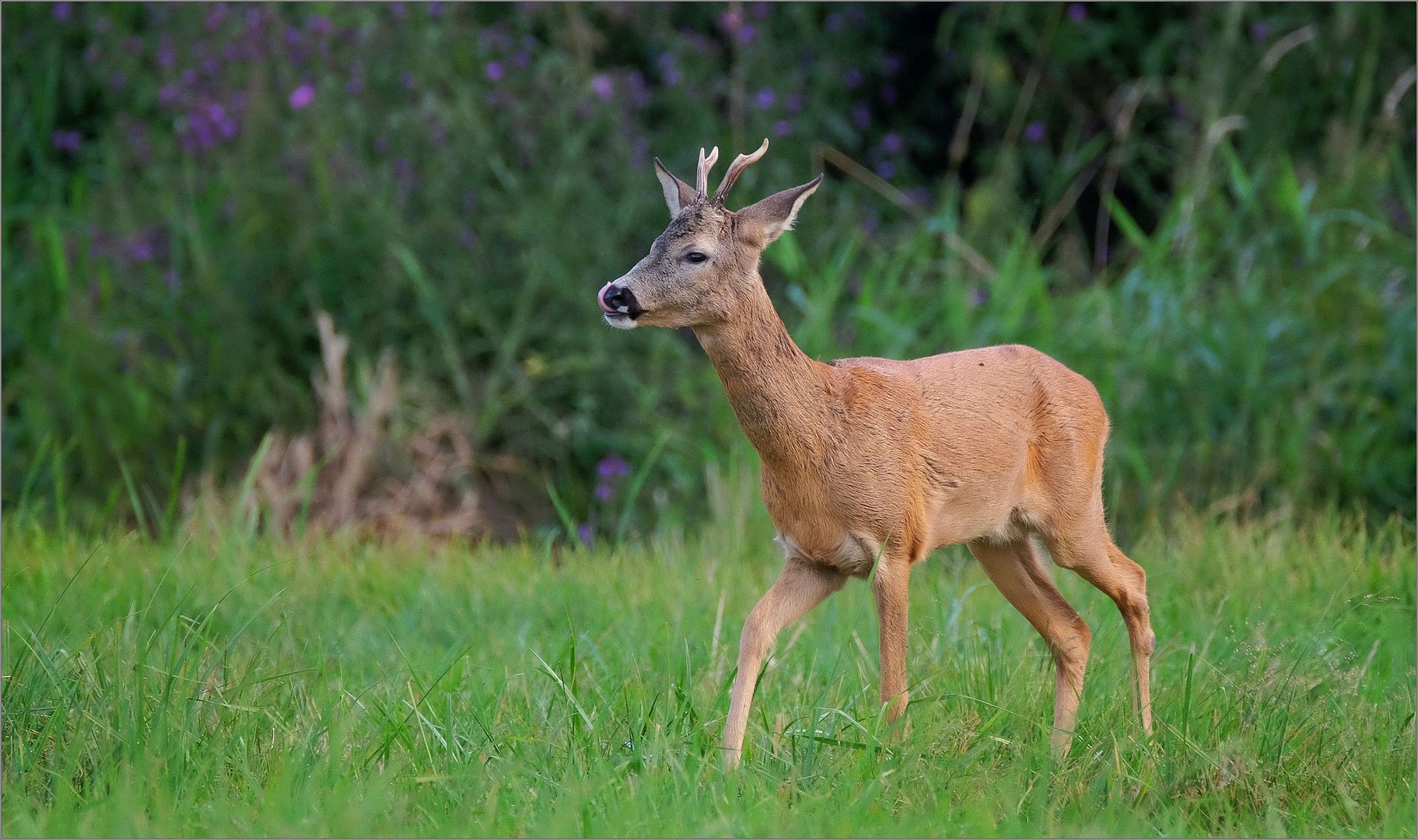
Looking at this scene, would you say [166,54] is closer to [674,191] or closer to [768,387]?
[674,191]

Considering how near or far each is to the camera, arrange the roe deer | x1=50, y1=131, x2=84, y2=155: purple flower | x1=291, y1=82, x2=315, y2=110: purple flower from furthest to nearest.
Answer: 1. x1=50, y1=131, x2=84, y2=155: purple flower
2. x1=291, y1=82, x2=315, y2=110: purple flower
3. the roe deer

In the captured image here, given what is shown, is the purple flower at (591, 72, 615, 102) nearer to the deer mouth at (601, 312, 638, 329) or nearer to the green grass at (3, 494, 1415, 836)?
the green grass at (3, 494, 1415, 836)

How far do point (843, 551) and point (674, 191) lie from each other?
1123 millimetres

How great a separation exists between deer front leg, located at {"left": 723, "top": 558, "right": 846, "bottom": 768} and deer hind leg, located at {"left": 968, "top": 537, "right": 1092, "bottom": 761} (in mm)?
714

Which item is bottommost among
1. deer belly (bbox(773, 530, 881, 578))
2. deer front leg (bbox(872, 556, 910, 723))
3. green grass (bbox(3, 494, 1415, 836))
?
green grass (bbox(3, 494, 1415, 836))

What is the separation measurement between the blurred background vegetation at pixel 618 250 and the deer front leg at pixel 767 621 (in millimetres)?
2700

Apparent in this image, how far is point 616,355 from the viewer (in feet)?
26.2

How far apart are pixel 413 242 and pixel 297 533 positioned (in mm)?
2183

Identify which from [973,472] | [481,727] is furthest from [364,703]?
[973,472]

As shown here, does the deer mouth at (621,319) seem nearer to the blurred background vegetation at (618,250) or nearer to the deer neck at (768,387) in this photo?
the deer neck at (768,387)

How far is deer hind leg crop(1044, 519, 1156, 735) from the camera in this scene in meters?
4.57

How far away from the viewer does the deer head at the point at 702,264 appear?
4008 mm

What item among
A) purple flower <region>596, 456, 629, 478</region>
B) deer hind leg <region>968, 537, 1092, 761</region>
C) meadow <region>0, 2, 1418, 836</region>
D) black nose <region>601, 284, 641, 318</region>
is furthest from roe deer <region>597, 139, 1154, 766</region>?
purple flower <region>596, 456, 629, 478</region>

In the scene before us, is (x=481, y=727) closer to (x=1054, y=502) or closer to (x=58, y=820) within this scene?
(x=58, y=820)
